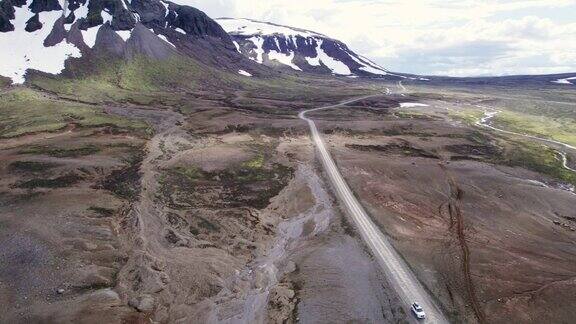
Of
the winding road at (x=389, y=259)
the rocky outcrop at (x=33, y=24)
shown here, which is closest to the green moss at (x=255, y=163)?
the winding road at (x=389, y=259)

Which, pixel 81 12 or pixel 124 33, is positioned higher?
pixel 81 12

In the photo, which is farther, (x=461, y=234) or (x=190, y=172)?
(x=190, y=172)

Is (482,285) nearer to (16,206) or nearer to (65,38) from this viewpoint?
(16,206)

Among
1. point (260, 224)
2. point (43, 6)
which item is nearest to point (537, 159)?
point (260, 224)

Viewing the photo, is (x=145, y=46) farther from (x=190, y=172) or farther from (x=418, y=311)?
(x=418, y=311)

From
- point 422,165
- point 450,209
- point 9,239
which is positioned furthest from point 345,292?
point 422,165
